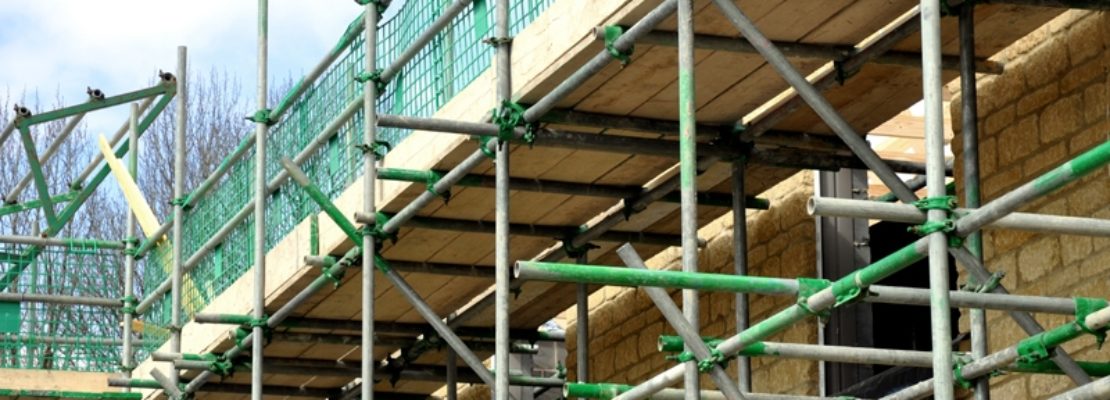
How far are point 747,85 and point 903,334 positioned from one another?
7.76 feet

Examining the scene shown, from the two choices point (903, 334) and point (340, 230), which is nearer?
point (903, 334)

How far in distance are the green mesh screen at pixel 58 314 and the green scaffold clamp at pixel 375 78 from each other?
626 cm

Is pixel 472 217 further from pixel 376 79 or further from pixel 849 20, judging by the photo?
pixel 849 20

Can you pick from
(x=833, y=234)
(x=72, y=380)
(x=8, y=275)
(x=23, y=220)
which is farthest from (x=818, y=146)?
(x=23, y=220)

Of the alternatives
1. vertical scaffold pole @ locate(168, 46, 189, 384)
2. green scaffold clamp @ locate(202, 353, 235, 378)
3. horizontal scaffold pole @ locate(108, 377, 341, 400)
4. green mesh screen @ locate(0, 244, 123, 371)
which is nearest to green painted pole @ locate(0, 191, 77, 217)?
green mesh screen @ locate(0, 244, 123, 371)

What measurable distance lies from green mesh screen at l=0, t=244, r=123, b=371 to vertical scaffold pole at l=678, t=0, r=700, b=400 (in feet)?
32.5

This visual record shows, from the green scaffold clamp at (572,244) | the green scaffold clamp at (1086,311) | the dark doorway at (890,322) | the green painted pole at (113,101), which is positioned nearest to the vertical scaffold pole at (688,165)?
the green scaffold clamp at (1086,311)

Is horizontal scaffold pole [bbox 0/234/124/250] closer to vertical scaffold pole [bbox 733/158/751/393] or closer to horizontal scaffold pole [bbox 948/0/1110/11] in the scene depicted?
vertical scaffold pole [bbox 733/158/751/393]

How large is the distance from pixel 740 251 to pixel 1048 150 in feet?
5.05

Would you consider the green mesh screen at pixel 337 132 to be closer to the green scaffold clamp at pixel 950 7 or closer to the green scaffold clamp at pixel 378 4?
the green scaffold clamp at pixel 378 4

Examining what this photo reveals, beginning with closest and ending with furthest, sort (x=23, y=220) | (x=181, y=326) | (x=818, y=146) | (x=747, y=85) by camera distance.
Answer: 1. (x=747, y=85)
2. (x=818, y=146)
3. (x=181, y=326)
4. (x=23, y=220)

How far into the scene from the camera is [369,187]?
40.8ft

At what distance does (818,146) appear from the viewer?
11508mm

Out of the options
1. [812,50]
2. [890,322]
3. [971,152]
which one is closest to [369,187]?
[890,322]
